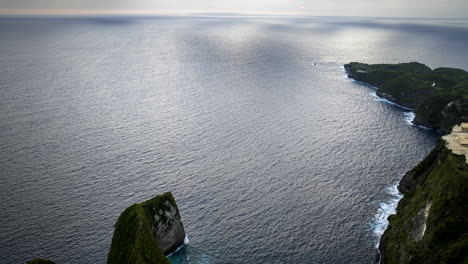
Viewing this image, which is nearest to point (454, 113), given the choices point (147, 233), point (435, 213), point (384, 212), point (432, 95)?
point (432, 95)

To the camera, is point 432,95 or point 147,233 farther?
point 432,95

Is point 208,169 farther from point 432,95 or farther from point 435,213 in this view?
point 432,95

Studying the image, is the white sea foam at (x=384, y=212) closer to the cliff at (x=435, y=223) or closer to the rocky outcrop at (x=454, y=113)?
the cliff at (x=435, y=223)

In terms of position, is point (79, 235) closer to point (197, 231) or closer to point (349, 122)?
point (197, 231)

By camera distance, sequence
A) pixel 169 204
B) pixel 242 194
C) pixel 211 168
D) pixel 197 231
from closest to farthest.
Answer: pixel 169 204 < pixel 197 231 < pixel 242 194 < pixel 211 168

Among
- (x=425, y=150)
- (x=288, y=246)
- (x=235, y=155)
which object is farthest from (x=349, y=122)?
(x=288, y=246)

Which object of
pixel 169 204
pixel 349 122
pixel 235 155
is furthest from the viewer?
pixel 349 122

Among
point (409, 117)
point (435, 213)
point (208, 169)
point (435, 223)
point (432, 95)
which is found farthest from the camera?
point (432, 95)
